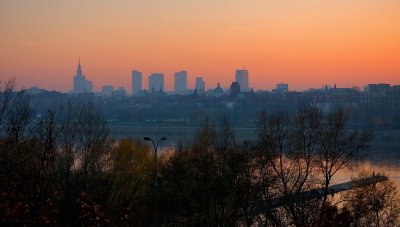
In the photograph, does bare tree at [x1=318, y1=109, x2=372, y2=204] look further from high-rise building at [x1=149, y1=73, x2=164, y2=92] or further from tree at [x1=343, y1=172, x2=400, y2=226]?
high-rise building at [x1=149, y1=73, x2=164, y2=92]

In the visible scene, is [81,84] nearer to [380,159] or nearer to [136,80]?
[136,80]

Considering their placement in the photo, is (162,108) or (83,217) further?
(162,108)

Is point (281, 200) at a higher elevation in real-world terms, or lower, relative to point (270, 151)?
lower

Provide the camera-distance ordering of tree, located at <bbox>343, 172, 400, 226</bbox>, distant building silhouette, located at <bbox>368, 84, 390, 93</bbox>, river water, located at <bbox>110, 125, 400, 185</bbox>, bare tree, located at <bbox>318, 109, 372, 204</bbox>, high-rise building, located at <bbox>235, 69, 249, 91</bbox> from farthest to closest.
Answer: high-rise building, located at <bbox>235, 69, 249, 91</bbox>, distant building silhouette, located at <bbox>368, 84, 390, 93</bbox>, river water, located at <bbox>110, 125, 400, 185</bbox>, bare tree, located at <bbox>318, 109, 372, 204</bbox>, tree, located at <bbox>343, 172, 400, 226</bbox>

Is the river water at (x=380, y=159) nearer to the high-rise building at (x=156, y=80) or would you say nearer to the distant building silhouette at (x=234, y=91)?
the distant building silhouette at (x=234, y=91)

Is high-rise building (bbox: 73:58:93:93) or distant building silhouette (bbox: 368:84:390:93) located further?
high-rise building (bbox: 73:58:93:93)

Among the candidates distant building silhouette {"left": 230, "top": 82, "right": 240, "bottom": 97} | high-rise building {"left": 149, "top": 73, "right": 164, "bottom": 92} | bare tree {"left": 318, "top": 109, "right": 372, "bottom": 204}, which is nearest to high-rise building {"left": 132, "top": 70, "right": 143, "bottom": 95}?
high-rise building {"left": 149, "top": 73, "right": 164, "bottom": 92}

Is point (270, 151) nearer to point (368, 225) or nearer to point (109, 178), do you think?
point (368, 225)

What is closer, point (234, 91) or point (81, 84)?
point (234, 91)

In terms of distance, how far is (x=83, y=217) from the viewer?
14.6ft

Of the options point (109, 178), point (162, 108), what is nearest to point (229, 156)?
point (109, 178)

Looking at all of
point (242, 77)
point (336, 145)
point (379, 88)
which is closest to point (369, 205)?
point (336, 145)

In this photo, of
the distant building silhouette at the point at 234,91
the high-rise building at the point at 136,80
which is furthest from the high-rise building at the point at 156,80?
the distant building silhouette at the point at 234,91

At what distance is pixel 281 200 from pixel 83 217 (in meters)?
6.87
